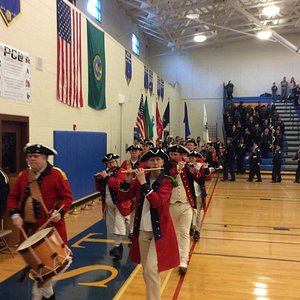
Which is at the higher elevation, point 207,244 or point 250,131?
point 250,131

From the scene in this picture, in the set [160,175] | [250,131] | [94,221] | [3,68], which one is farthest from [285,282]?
[250,131]

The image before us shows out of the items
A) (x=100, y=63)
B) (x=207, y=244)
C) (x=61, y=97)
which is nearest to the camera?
(x=207, y=244)

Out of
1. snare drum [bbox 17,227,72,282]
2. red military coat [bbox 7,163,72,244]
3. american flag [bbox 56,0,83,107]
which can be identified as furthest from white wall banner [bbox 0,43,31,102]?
snare drum [bbox 17,227,72,282]

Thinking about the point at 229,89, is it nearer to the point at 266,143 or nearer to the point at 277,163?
the point at 266,143

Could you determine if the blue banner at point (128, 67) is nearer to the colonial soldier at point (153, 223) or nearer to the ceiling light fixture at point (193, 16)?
the ceiling light fixture at point (193, 16)

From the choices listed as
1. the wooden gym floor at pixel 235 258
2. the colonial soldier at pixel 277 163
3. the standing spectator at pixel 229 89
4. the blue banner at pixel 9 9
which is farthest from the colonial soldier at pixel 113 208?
the standing spectator at pixel 229 89

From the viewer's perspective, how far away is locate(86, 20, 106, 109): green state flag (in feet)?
34.5

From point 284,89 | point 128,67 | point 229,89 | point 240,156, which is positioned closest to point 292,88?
point 284,89

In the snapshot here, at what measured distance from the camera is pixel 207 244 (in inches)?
258

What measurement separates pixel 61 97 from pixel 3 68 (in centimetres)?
228

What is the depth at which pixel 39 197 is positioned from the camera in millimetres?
3615

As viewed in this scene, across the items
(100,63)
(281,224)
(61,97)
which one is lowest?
(281,224)

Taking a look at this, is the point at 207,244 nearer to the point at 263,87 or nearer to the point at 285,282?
the point at 285,282

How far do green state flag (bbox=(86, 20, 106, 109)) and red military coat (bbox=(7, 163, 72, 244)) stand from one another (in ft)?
23.1
